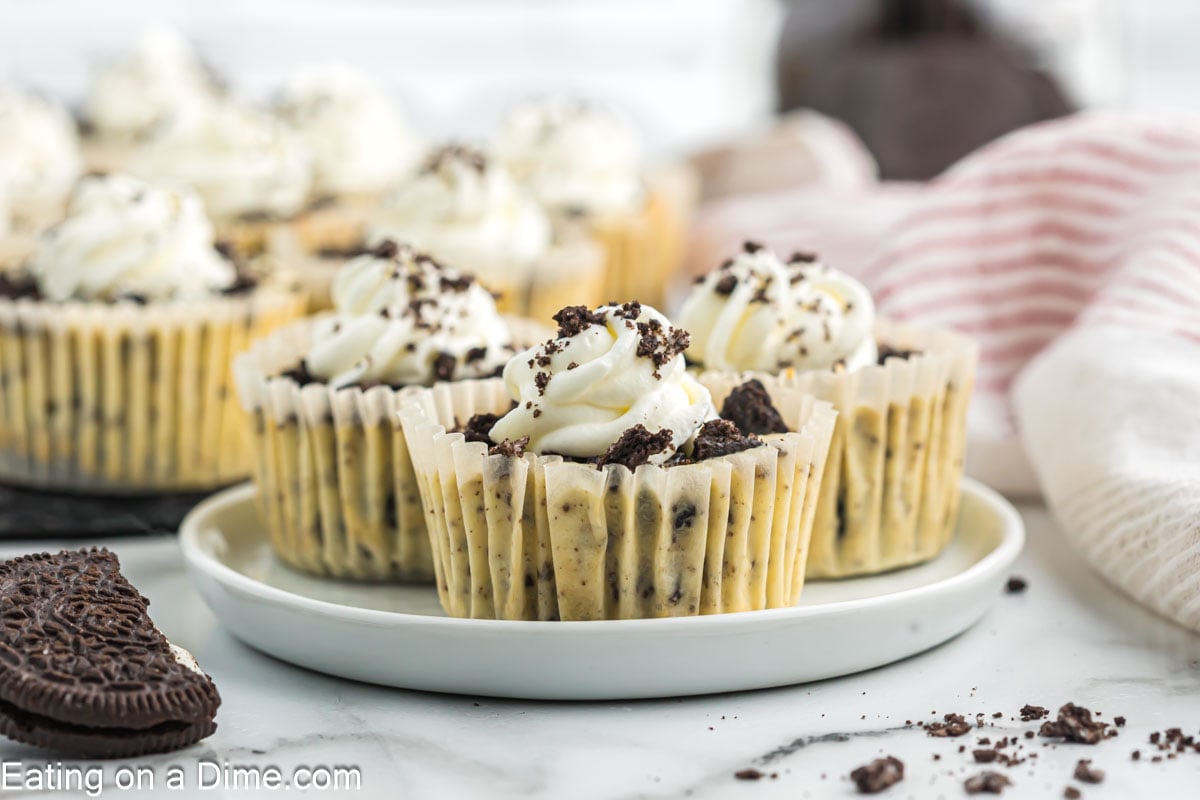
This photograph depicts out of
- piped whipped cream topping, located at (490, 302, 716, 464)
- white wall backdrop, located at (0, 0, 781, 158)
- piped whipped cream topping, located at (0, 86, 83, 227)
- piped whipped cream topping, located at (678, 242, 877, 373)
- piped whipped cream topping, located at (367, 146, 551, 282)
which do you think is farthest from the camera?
white wall backdrop, located at (0, 0, 781, 158)

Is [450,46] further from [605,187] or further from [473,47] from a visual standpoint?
[605,187]

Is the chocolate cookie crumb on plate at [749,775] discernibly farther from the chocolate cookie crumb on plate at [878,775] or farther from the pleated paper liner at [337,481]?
the pleated paper liner at [337,481]

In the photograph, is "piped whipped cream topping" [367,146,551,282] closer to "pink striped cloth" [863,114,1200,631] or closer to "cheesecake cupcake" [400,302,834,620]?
"pink striped cloth" [863,114,1200,631]

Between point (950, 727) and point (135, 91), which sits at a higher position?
point (135, 91)

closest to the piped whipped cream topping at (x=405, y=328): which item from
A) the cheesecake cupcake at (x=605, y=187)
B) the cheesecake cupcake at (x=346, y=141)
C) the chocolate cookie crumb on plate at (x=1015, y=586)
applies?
the chocolate cookie crumb on plate at (x=1015, y=586)

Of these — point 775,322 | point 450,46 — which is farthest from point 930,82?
point 450,46

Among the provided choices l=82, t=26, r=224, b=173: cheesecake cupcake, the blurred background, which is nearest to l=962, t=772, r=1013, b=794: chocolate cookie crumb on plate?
l=82, t=26, r=224, b=173: cheesecake cupcake

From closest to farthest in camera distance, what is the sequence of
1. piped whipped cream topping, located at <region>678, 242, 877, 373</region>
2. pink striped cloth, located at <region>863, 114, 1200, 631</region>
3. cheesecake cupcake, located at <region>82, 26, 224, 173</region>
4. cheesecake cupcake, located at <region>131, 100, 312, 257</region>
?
pink striped cloth, located at <region>863, 114, 1200, 631</region> → piped whipped cream topping, located at <region>678, 242, 877, 373</region> → cheesecake cupcake, located at <region>131, 100, 312, 257</region> → cheesecake cupcake, located at <region>82, 26, 224, 173</region>
